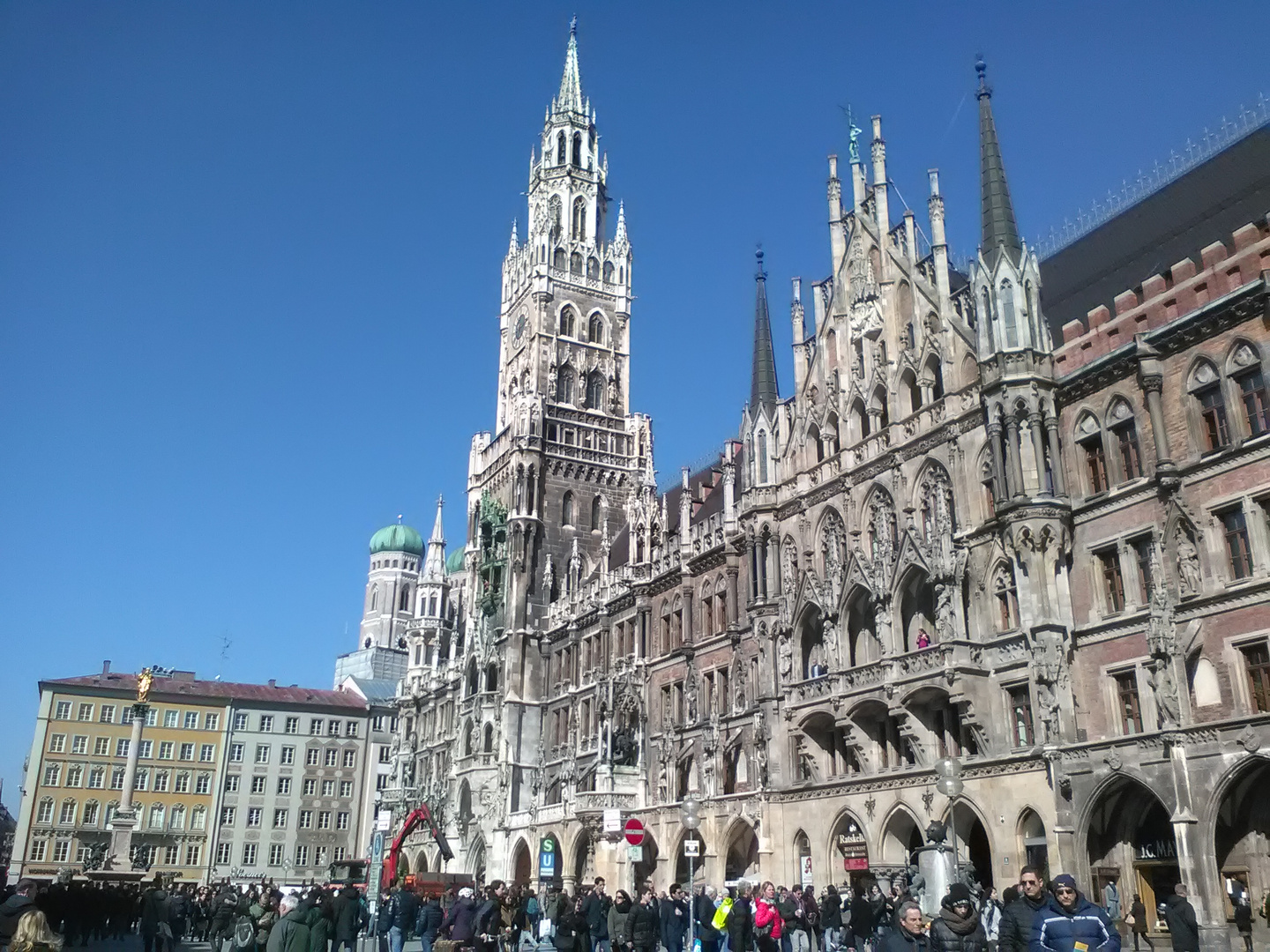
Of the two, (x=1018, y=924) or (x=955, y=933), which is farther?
(x=1018, y=924)

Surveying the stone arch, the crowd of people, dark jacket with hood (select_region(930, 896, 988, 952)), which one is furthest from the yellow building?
dark jacket with hood (select_region(930, 896, 988, 952))

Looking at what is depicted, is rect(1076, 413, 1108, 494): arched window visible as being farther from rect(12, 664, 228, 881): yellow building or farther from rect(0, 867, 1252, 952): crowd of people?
rect(12, 664, 228, 881): yellow building

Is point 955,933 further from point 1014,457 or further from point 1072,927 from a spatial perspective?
point 1014,457

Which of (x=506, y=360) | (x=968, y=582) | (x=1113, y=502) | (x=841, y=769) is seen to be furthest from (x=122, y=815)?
(x=1113, y=502)

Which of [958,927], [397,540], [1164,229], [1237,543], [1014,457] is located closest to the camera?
[958,927]

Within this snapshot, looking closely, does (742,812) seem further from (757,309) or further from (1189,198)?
(1189,198)

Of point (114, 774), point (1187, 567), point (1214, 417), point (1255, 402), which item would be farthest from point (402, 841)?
point (114, 774)

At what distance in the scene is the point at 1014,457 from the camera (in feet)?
101

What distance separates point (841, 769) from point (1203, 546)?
1383cm

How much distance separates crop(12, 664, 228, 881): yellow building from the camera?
82375 millimetres

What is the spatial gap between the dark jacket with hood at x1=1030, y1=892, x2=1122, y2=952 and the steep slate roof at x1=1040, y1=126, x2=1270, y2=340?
23.7 m

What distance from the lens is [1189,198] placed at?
3275 cm

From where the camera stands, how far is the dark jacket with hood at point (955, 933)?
349 inches

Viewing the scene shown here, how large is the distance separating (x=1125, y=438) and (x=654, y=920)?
17252 mm
